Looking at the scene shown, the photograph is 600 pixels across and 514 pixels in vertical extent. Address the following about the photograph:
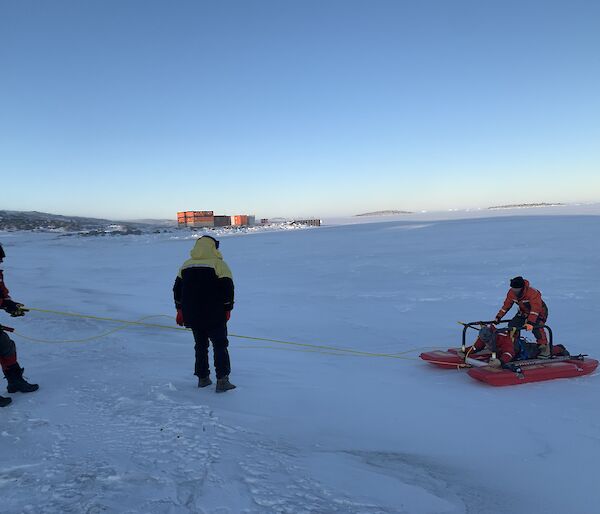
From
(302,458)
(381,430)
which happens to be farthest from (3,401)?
(381,430)

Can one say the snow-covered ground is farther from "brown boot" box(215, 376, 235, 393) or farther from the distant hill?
the distant hill

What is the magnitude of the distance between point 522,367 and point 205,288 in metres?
3.76

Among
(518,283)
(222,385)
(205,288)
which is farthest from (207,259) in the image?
(518,283)

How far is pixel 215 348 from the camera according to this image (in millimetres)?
4473

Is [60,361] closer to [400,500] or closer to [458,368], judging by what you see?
[400,500]

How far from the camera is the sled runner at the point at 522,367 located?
4906mm

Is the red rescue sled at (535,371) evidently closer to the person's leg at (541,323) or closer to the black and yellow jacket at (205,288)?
the person's leg at (541,323)

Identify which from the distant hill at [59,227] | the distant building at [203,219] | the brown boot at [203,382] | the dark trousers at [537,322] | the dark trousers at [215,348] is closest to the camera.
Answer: the dark trousers at [215,348]

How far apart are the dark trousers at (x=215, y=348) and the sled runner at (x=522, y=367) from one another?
9.01ft

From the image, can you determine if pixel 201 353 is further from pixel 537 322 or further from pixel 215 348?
pixel 537 322

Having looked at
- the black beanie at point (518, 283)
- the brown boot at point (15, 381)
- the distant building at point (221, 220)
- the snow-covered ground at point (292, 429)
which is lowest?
the snow-covered ground at point (292, 429)

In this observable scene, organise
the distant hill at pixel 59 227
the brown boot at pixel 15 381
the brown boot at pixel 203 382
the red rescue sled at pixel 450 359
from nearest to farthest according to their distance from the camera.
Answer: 1. the brown boot at pixel 15 381
2. the brown boot at pixel 203 382
3. the red rescue sled at pixel 450 359
4. the distant hill at pixel 59 227

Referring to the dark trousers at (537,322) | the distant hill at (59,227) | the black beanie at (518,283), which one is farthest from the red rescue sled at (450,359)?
the distant hill at (59,227)

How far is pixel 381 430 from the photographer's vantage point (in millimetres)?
3748
